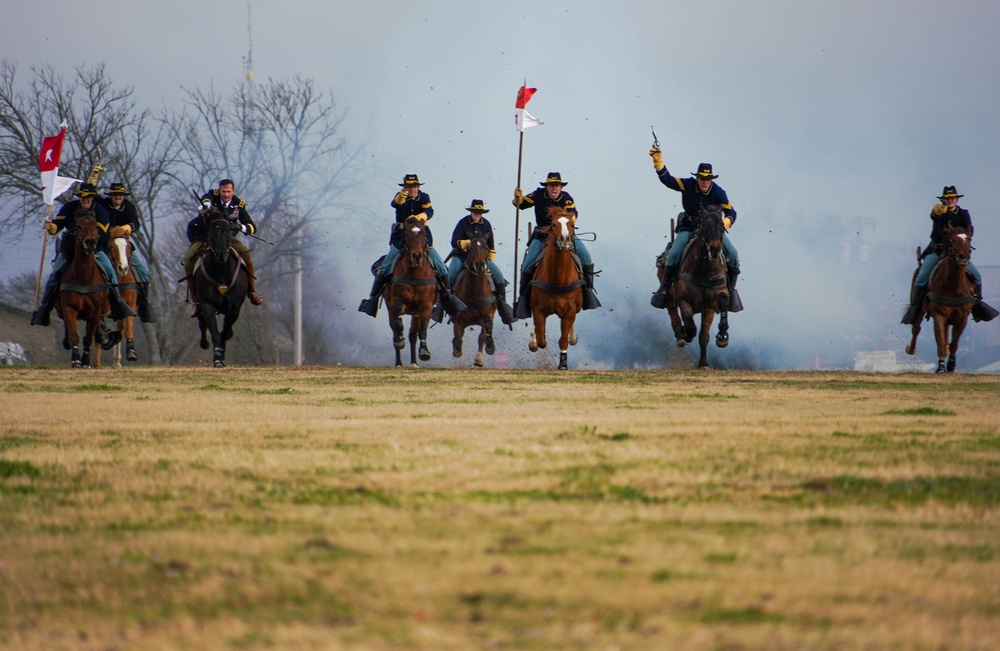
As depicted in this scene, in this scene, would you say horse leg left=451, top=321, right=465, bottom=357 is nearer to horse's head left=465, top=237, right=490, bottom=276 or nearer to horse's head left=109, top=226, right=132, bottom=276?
horse's head left=465, top=237, right=490, bottom=276

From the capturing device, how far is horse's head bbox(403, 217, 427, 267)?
83.6 feet

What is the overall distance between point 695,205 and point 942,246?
4.11 m

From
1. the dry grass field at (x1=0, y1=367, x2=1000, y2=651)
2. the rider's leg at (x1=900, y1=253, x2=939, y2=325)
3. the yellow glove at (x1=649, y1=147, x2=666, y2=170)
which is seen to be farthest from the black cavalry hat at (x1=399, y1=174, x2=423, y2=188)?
the dry grass field at (x1=0, y1=367, x2=1000, y2=651)

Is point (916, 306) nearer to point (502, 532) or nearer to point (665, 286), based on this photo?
point (665, 286)

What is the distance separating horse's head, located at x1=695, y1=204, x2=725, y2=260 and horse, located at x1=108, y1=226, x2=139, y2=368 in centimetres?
986

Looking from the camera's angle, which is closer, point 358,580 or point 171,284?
point 358,580

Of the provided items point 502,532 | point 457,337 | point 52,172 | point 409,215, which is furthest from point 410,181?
point 502,532

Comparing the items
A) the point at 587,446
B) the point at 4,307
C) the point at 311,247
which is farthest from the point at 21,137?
the point at 587,446

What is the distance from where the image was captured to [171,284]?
232 feet

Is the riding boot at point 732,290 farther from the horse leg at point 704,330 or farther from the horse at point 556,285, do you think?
the horse at point 556,285

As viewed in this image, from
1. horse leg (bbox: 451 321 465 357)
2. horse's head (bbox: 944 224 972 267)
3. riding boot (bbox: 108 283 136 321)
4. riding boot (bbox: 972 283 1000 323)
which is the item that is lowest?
horse leg (bbox: 451 321 465 357)

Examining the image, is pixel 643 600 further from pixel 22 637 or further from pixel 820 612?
pixel 22 637

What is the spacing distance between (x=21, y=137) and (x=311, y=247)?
11578mm

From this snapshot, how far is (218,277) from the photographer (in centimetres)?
2522
